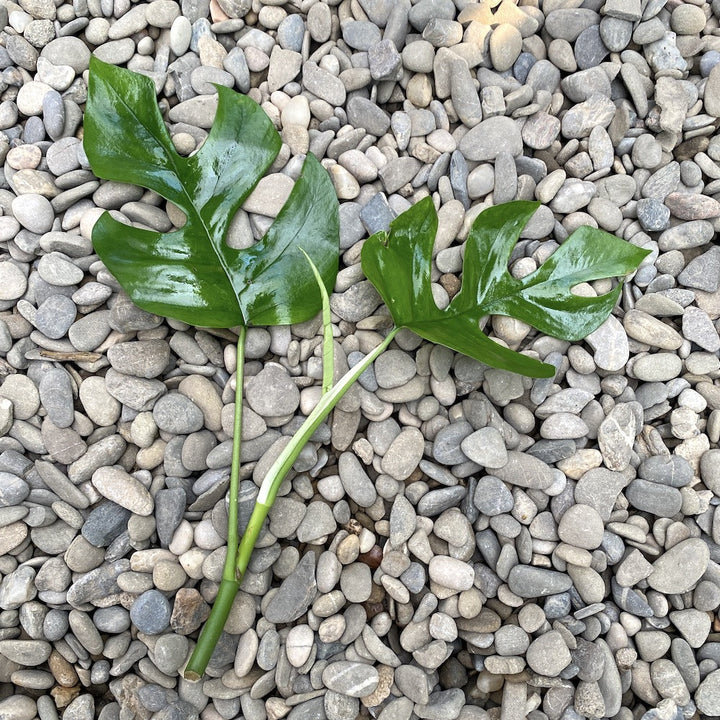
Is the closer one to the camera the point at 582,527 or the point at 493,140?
the point at 582,527

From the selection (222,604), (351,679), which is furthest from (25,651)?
(351,679)

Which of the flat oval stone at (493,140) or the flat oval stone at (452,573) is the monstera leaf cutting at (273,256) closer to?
the flat oval stone at (493,140)

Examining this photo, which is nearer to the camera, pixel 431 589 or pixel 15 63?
pixel 431 589

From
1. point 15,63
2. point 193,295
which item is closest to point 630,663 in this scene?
point 193,295

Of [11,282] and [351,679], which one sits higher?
[11,282]

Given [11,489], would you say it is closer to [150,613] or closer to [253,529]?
[150,613]

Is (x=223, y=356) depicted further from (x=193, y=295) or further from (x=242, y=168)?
(x=242, y=168)

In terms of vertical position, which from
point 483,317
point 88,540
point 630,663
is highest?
point 483,317

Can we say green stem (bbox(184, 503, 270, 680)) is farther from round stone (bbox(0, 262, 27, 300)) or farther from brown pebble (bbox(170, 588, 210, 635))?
round stone (bbox(0, 262, 27, 300))
